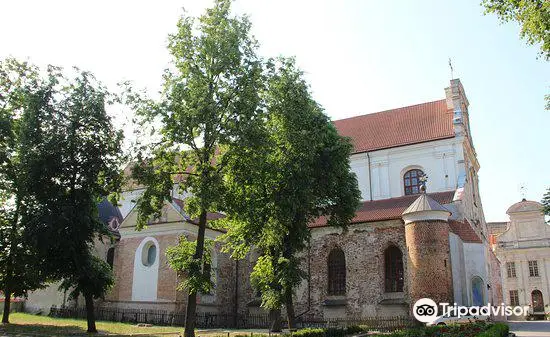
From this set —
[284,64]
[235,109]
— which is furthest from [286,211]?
[284,64]

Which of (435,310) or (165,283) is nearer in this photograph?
(435,310)

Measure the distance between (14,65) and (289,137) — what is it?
1341cm

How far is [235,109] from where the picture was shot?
54.0 feet

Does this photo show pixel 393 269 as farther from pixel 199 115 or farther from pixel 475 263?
pixel 199 115

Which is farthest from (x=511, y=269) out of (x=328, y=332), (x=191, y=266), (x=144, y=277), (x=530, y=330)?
(x=191, y=266)

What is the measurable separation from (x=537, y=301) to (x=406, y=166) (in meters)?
34.8

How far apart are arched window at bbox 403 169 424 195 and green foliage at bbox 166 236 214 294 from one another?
14876 mm

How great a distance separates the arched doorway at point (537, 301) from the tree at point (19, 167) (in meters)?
49.5

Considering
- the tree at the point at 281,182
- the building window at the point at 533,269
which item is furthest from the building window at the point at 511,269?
the tree at the point at 281,182

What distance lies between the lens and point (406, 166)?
91.8ft

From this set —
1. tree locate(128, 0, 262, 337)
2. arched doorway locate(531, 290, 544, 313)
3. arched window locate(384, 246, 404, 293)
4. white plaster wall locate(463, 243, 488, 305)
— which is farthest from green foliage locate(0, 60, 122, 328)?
arched doorway locate(531, 290, 544, 313)

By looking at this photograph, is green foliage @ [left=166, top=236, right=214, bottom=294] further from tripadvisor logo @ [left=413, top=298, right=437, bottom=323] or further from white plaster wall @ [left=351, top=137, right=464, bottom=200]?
white plaster wall @ [left=351, top=137, right=464, bottom=200]

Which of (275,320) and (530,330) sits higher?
(275,320)

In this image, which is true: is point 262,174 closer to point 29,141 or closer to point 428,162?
point 29,141
